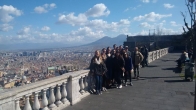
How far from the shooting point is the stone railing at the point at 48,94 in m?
3.80

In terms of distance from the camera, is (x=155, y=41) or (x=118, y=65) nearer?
(x=118, y=65)

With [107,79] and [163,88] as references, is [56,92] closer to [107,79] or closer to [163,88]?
[107,79]

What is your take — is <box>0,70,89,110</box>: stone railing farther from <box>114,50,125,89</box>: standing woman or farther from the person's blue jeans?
<box>114,50,125,89</box>: standing woman

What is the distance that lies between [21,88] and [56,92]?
5.19ft

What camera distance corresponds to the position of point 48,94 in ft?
17.5

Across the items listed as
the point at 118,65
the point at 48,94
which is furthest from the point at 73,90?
the point at 118,65

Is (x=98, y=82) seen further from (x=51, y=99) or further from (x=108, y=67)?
(x=51, y=99)

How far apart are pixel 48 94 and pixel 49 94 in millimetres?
128

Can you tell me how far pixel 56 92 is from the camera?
18.1 ft

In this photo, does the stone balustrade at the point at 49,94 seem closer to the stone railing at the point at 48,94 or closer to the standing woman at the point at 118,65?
the stone railing at the point at 48,94

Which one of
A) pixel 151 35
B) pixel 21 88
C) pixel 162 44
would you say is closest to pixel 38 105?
pixel 21 88

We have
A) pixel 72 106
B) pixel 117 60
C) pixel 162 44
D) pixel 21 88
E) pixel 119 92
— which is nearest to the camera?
pixel 21 88

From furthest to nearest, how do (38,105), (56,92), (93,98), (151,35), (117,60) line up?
(151,35) → (117,60) → (93,98) → (56,92) → (38,105)

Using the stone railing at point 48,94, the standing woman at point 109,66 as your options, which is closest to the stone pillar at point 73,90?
the stone railing at point 48,94
